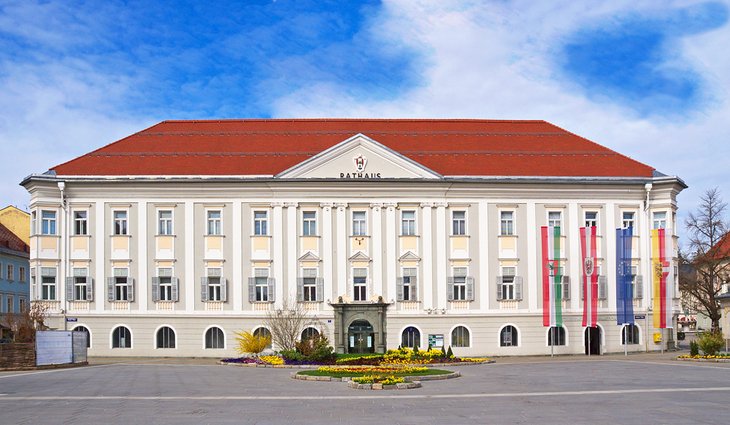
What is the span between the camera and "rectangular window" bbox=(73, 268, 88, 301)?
188 feet

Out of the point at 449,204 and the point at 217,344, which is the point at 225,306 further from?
the point at 449,204

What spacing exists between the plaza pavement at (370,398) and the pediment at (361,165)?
62.5ft

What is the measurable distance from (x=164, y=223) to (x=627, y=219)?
30.5 metres

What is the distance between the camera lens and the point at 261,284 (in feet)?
189

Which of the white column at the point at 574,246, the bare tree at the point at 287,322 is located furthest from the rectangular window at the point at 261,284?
the white column at the point at 574,246

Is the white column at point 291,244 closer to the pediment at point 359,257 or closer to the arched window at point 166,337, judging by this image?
the pediment at point 359,257

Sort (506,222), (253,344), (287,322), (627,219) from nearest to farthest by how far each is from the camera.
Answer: (253,344) → (287,322) → (506,222) → (627,219)

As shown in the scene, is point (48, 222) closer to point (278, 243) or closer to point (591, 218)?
point (278, 243)

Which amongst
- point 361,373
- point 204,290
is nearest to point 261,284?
point 204,290

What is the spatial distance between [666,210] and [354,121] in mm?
22500

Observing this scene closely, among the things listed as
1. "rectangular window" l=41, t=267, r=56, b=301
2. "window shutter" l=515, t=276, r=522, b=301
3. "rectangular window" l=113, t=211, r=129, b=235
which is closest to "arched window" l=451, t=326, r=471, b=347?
"window shutter" l=515, t=276, r=522, b=301

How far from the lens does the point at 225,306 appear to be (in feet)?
188

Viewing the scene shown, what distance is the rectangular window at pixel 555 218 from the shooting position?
59.0 meters

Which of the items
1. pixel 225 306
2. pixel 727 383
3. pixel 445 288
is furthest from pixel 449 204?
pixel 727 383
